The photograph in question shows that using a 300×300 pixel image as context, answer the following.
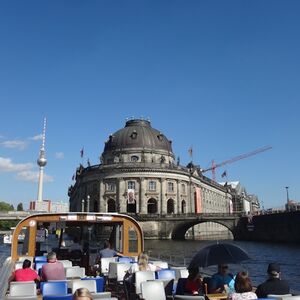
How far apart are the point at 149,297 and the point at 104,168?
81176 millimetres

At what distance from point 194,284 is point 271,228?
65818 millimetres

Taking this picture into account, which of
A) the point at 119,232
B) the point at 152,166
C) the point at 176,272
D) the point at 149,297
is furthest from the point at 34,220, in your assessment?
the point at 152,166

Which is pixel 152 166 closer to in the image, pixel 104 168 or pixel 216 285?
pixel 104 168

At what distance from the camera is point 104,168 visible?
8956 centimetres

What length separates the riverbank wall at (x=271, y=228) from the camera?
65.0 metres

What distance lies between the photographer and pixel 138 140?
316ft

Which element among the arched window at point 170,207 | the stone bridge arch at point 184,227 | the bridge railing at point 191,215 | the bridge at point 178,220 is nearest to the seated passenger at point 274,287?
the bridge at point 178,220

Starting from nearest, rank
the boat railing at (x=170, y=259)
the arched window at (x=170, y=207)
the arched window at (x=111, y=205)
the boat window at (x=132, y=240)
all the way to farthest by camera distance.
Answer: the boat window at (x=132, y=240), the boat railing at (x=170, y=259), the arched window at (x=111, y=205), the arched window at (x=170, y=207)

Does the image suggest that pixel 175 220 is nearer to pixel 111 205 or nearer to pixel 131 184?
pixel 131 184

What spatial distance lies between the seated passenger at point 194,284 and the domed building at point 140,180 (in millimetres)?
72942

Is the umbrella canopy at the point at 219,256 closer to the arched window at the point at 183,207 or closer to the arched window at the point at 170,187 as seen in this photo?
the arched window at the point at 170,187

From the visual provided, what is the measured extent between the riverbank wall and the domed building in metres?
16.5

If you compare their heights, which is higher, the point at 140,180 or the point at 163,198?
the point at 140,180

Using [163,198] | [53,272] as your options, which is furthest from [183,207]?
[53,272]
